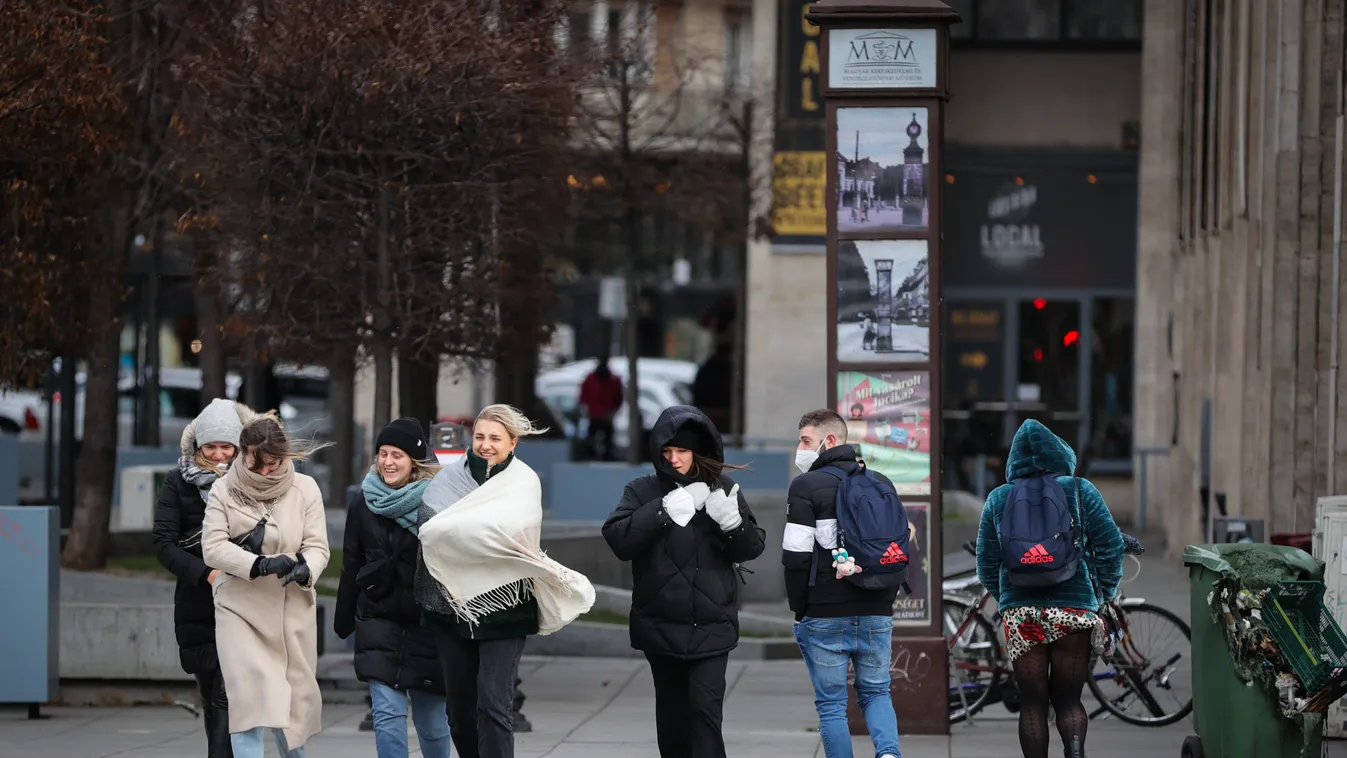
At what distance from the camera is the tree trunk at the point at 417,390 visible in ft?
49.5

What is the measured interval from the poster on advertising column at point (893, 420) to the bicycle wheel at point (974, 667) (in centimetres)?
86

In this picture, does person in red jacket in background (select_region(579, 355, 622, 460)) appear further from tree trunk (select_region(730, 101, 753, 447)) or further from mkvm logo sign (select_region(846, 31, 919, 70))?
mkvm logo sign (select_region(846, 31, 919, 70))

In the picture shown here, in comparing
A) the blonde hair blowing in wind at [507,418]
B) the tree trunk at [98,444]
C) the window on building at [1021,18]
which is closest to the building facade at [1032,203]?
the window on building at [1021,18]

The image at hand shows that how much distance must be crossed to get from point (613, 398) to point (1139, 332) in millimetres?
7677

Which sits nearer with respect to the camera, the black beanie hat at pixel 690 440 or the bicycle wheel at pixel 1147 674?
the black beanie hat at pixel 690 440

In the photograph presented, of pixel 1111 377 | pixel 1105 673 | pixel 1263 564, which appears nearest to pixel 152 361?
pixel 1111 377

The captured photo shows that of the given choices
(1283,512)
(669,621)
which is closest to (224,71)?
(669,621)

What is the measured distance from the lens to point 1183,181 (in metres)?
21.5

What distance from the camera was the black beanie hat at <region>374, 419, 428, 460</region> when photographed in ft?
26.4

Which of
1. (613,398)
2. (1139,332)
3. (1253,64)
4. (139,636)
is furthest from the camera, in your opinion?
(613,398)

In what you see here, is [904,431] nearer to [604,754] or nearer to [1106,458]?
[604,754]

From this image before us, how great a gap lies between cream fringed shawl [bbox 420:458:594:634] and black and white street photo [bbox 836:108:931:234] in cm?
335

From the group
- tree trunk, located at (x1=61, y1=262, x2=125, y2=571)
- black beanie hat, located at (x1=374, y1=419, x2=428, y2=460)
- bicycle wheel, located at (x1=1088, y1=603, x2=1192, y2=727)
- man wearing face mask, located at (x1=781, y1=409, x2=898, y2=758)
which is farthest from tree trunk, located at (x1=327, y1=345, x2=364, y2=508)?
man wearing face mask, located at (x1=781, y1=409, x2=898, y2=758)

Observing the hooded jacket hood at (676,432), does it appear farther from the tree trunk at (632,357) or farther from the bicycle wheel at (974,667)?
the tree trunk at (632,357)
